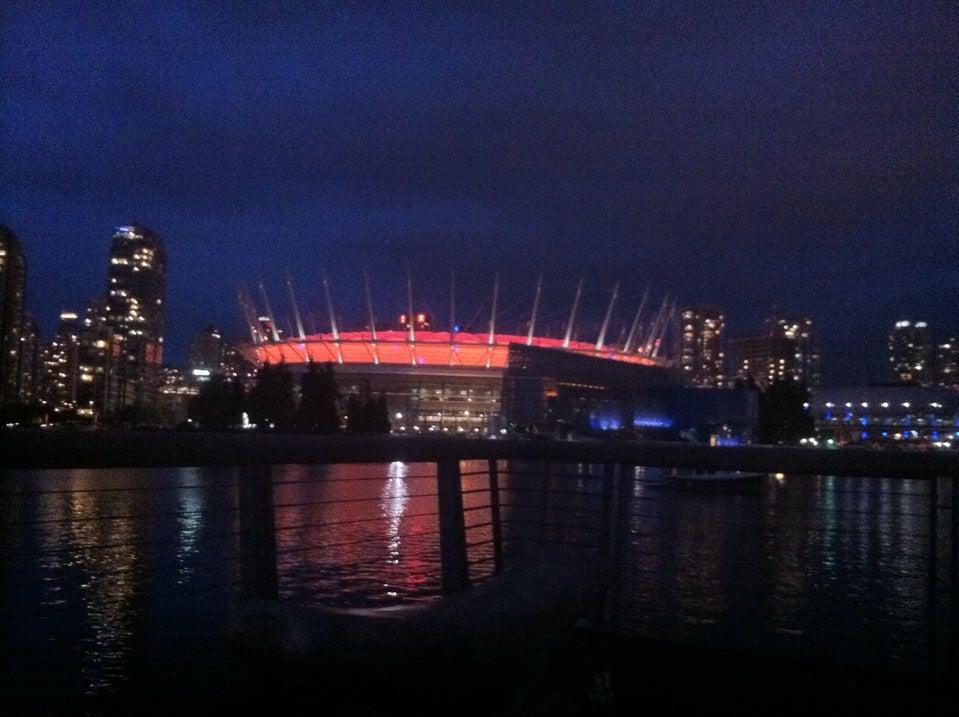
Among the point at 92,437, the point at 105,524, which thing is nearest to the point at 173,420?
the point at 105,524

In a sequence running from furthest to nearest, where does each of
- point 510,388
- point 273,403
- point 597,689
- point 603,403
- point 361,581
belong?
point 603,403 < point 510,388 < point 273,403 < point 361,581 < point 597,689

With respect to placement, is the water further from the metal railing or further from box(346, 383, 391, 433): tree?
box(346, 383, 391, 433): tree

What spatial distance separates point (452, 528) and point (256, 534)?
3.99 feet

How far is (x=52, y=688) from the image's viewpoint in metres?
4.16

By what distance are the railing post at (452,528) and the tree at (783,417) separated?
256ft

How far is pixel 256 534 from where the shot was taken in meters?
3.58

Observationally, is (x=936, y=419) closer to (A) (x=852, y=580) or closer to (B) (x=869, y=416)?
(B) (x=869, y=416)

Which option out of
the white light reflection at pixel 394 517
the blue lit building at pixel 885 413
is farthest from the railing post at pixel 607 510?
the blue lit building at pixel 885 413

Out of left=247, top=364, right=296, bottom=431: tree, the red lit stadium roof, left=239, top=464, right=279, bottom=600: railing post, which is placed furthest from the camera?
the red lit stadium roof

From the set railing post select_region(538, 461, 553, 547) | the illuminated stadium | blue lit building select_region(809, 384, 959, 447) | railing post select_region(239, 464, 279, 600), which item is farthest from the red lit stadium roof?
railing post select_region(239, 464, 279, 600)

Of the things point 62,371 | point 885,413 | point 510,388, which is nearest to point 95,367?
point 62,371

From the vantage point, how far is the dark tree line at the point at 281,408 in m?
59.9

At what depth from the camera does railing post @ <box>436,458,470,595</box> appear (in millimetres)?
4531

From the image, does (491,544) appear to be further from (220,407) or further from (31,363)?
(31,363)
